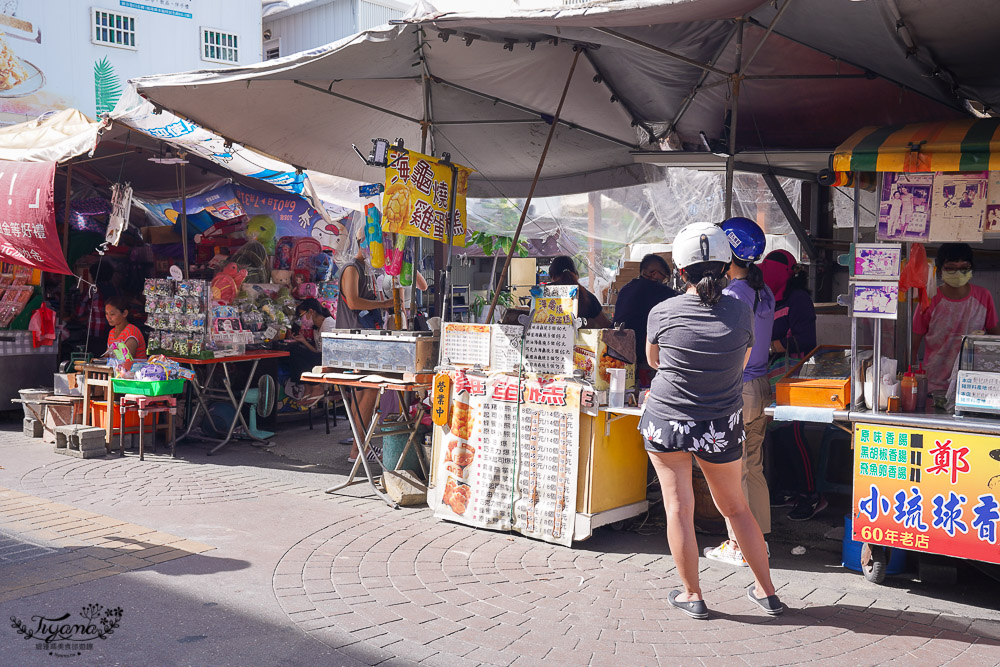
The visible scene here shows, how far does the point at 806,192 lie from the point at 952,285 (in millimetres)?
4411

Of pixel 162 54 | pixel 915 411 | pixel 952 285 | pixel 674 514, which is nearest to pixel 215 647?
pixel 674 514

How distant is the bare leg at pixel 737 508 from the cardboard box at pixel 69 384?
6892 mm

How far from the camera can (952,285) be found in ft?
16.7

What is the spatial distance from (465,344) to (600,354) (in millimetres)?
1063

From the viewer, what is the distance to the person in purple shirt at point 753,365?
187 inches

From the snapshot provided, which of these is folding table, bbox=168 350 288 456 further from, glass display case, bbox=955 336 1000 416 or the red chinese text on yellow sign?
glass display case, bbox=955 336 1000 416

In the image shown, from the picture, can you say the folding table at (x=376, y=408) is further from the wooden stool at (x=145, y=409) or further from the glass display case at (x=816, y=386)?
the glass display case at (x=816, y=386)

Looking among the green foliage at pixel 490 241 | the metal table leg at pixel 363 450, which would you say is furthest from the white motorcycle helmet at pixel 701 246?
the green foliage at pixel 490 241

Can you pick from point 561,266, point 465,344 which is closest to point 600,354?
point 465,344

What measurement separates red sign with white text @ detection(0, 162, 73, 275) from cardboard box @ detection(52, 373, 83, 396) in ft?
3.84

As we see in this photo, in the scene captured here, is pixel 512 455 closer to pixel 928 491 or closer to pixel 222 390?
pixel 928 491

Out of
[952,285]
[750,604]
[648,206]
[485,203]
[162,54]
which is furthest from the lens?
[162,54]

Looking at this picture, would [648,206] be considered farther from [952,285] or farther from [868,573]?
[868,573]

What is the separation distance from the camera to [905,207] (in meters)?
4.39
